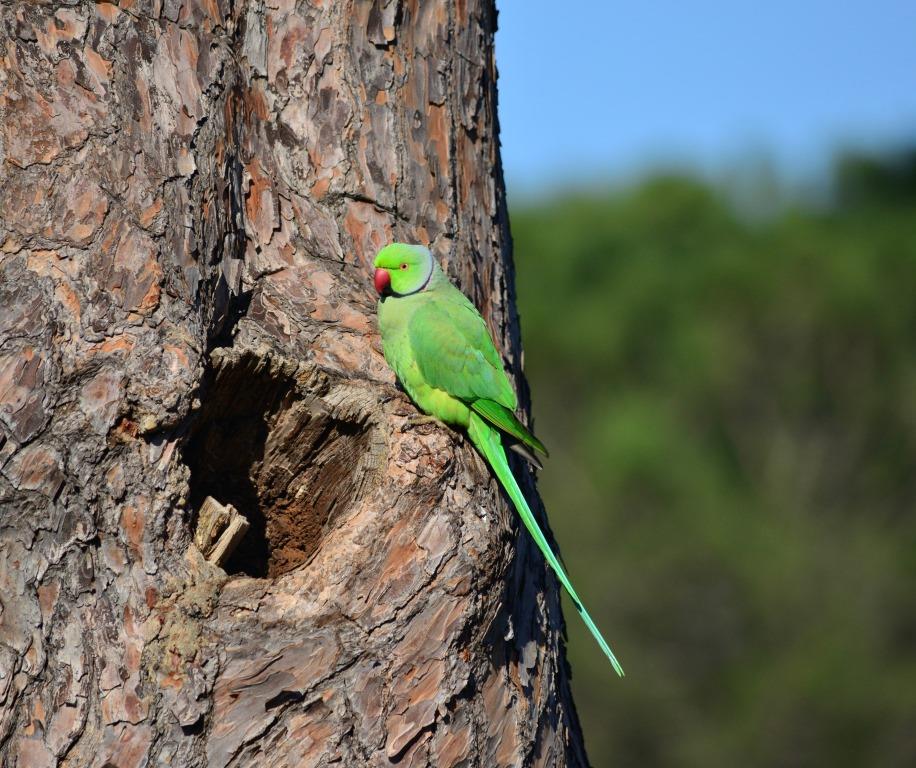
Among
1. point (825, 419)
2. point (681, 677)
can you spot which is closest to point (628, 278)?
point (825, 419)

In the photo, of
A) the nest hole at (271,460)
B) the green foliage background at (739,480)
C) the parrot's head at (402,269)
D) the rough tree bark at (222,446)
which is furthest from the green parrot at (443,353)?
the green foliage background at (739,480)

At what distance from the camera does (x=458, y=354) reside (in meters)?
3.61

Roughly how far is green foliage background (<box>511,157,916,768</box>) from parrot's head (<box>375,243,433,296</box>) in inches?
521

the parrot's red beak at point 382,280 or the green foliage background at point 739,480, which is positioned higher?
the parrot's red beak at point 382,280

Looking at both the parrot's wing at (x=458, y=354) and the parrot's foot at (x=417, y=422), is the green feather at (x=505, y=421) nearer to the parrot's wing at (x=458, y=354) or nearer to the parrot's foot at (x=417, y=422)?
the parrot's wing at (x=458, y=354)

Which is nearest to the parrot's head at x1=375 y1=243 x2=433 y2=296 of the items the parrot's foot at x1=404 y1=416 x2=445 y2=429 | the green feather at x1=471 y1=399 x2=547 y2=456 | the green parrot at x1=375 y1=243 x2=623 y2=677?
Answer: the green parrot at x1=375 y1=243 x2=623 y2=677

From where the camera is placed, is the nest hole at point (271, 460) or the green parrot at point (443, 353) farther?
the green parrot at point (443, 353)

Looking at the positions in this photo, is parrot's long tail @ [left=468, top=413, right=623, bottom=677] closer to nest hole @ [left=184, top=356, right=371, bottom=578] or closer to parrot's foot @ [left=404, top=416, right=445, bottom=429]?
parrot's foot @ [left=404, top=416, right=445, bottom=429]

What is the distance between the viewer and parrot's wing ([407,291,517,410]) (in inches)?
139

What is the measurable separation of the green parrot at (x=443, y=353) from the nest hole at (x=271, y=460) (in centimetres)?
35

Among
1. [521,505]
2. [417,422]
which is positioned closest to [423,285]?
[417,422]

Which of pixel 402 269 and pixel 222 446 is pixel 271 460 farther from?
pixel 402 269

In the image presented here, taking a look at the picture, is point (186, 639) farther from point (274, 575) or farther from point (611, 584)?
point (611, 584)

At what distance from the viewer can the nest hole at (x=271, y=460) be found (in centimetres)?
301
